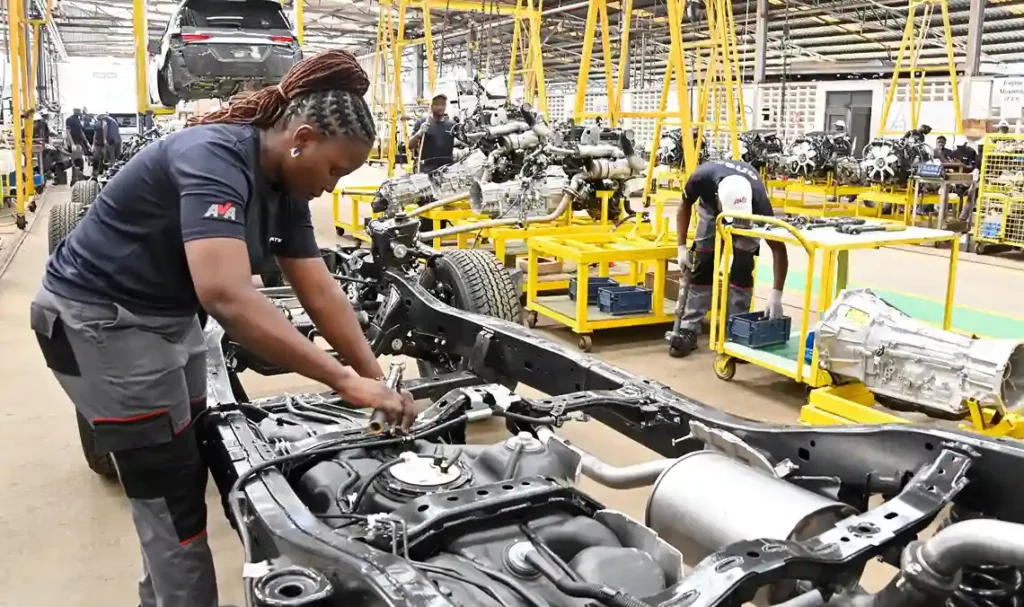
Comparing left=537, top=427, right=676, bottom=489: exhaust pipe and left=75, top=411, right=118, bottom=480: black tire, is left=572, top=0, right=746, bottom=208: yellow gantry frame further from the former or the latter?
left=537, top=427, right=676, bottom=489: exhaust pipe

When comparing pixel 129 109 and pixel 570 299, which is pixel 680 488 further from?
pixel 129 109

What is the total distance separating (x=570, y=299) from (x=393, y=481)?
4922mm

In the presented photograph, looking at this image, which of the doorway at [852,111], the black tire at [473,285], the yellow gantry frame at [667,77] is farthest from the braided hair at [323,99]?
the doorway at [852,111]

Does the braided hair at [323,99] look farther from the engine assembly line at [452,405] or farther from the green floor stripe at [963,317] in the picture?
the green floor stripe at [963,317]

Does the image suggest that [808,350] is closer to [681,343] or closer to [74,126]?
[681,343]

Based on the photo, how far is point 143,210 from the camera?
216cm

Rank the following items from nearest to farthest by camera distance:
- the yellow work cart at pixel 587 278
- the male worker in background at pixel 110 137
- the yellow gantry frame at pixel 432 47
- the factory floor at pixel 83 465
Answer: the factory floor at pixel 83 465, the yellow work cart at pixel 587 278, the yellow gantry frame at pixel 432 47, the male worker in background at pixel 110 137

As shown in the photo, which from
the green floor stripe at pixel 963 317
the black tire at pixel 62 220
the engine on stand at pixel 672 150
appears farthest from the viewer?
the engine on stand at pixel 672 150

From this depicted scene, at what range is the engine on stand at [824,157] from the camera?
43.4ft

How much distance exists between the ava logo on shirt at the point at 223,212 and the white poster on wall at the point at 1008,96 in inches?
553

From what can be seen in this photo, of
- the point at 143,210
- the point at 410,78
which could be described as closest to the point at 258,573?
the point at 143,210

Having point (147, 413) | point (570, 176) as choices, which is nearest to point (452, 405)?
point (147, 413)

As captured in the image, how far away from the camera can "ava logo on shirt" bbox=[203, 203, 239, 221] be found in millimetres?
1934

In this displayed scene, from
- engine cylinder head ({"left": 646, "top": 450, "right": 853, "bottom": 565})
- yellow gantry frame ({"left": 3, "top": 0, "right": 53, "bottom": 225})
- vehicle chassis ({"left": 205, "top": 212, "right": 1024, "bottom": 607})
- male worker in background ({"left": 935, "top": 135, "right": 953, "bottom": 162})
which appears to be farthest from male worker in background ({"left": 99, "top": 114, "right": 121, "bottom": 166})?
engine cylinder head ({"left": 646, "top": 450, "right": 853, "bottom": 565})
